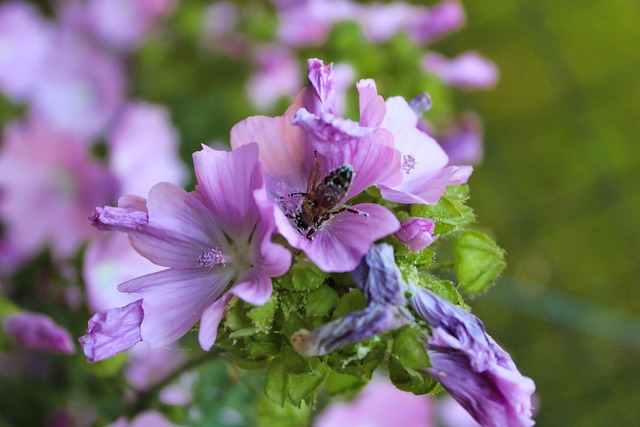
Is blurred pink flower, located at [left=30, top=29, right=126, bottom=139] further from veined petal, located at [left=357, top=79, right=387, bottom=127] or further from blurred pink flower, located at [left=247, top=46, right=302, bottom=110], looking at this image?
veined petal, located at [left=357, top=79, right=387, bottom=127]

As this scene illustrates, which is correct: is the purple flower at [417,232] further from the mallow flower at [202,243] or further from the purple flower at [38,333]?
the purple flower at [38,333]

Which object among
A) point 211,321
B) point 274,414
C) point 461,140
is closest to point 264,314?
point 211,321

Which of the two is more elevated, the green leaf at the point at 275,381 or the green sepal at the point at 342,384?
the green leaf at the point at 275,381

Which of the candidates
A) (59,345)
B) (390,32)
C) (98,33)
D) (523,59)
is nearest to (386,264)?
(59,345)

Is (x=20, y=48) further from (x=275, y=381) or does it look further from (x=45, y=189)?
(x=275, y=381)

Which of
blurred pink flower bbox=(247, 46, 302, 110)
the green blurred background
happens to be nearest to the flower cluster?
blurred pink flower bbox=(247, 46, 302, 110)

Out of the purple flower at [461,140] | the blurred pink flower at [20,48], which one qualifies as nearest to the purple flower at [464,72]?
the purple flower at [461,140]
